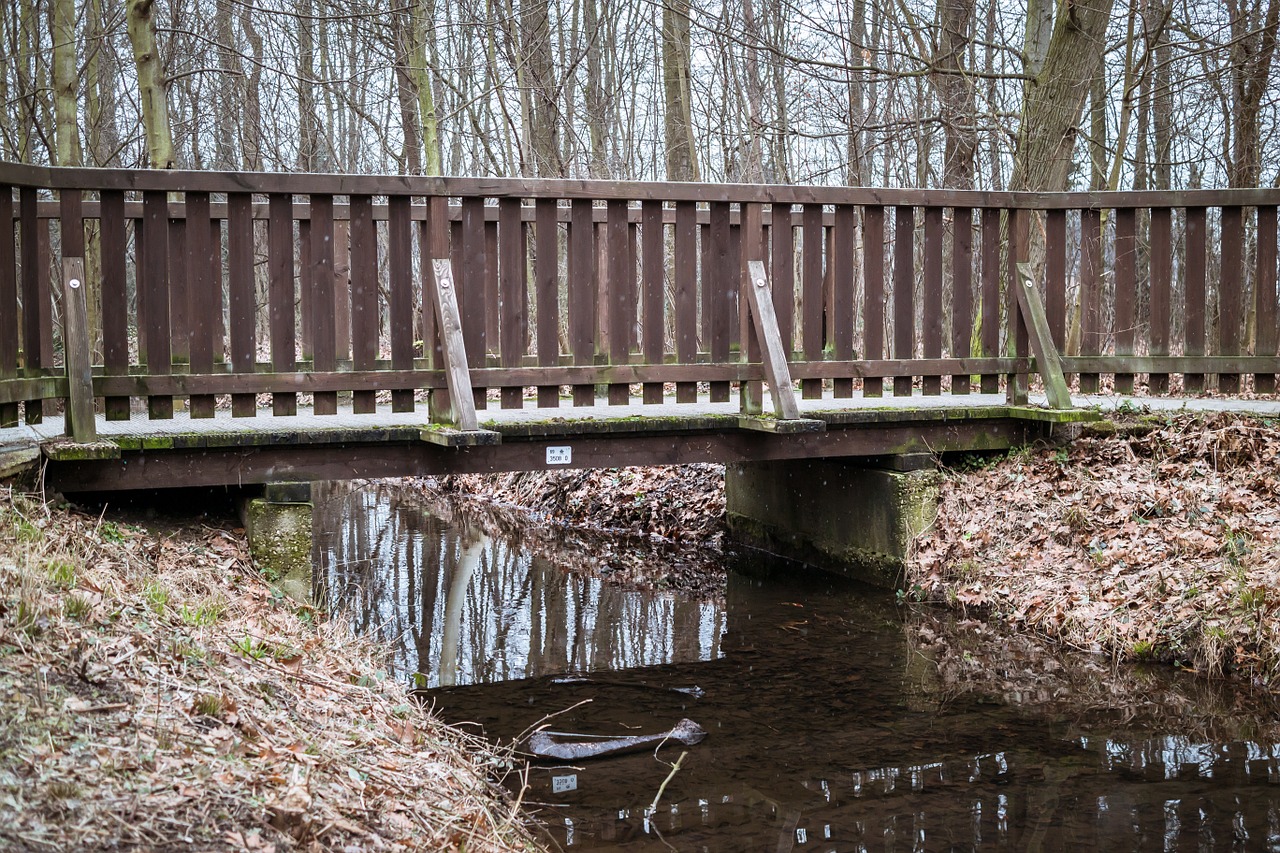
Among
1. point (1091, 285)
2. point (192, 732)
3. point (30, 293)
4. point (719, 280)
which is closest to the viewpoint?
point (192, 732)

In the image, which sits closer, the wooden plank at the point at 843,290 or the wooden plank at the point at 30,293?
the wooden plank at the point at 30,293

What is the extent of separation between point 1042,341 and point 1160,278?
3.72 ft


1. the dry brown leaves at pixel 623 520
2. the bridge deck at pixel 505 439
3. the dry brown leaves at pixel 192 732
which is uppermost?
the bridge deck at pixel 505 439

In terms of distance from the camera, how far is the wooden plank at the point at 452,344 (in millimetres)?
7035

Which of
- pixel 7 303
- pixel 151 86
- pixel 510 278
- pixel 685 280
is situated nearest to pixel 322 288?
pixel 510 278

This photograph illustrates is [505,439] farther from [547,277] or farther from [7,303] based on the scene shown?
[7,303]

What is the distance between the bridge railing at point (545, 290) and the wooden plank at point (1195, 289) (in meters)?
0.02

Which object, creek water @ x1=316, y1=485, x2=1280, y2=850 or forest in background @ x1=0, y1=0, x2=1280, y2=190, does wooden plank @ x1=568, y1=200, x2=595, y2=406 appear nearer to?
creek water @ x1=316, y1=485, x2=1280, y2=850

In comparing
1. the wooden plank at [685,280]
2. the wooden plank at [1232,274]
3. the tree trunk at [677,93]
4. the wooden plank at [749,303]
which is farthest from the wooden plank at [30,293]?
the tree trunk at [677,93]

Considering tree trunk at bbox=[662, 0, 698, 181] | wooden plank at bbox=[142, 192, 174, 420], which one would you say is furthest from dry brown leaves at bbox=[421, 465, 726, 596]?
tree trunk at bbox=[662, 0, 698, 181]

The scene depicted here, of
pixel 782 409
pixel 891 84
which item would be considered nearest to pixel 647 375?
pixel 782 409

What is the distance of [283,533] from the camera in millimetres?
7012

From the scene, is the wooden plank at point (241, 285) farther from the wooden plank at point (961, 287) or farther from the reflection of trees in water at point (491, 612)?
the wooden plank at point (961, 287)

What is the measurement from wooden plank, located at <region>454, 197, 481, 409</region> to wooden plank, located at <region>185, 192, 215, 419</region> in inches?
59.6
